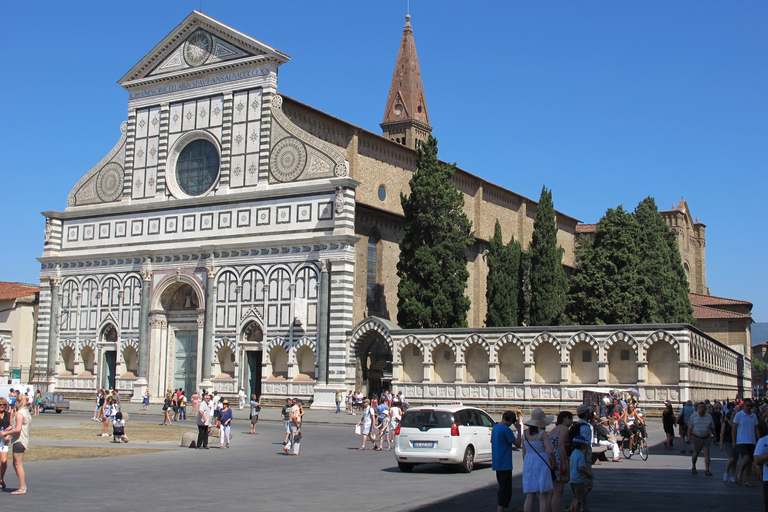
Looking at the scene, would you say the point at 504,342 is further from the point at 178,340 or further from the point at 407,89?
the point at 407,89

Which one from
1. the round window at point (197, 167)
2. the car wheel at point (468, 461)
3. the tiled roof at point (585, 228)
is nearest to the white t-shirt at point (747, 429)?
the car wheel at point (468, 461)

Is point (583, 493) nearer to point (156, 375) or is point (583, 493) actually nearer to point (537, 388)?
point (537, 388)

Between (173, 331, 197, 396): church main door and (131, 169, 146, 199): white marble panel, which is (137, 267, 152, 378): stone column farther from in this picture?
(131, 169, 146, 199): white marble panel

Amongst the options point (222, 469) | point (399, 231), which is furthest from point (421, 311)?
point (222, 469)

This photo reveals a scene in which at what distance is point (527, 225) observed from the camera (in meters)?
65.4

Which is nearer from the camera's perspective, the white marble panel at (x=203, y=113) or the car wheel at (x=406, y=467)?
the car wheel at (x=406, y=467)

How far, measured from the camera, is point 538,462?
11195mm

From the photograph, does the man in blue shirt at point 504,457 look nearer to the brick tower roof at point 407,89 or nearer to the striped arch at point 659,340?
the striped arch at point 659,340

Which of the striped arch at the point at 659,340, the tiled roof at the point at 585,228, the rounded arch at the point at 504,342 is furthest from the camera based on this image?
the tiled roof at the point at 585,228

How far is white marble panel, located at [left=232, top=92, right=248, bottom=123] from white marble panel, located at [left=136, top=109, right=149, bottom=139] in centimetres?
604

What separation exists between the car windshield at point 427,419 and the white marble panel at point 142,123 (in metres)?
33.4

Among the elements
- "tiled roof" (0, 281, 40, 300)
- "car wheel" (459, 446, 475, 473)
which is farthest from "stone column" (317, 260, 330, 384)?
"tiled roof" (0, 281, 40, 300)

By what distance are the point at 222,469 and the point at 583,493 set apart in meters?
8.95

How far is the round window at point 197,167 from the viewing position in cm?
4494
